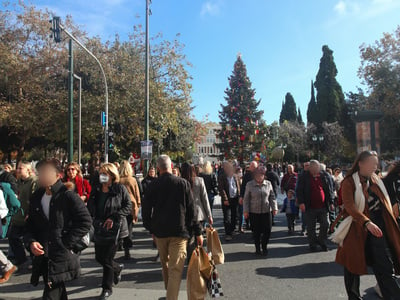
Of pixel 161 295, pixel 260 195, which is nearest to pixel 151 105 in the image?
pixel 260 195

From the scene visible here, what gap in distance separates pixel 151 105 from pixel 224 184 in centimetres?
1343

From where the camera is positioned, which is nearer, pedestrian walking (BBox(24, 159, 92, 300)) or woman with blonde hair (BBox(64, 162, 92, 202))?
pedestrian walking (BBox(24, 159, 92, 300))

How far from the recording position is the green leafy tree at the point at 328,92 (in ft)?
163

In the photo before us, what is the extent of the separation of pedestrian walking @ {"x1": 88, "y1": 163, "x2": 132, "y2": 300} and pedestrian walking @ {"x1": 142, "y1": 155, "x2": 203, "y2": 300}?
1.87 ft

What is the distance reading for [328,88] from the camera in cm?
4997

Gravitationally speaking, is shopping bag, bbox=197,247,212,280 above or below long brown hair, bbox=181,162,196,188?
below

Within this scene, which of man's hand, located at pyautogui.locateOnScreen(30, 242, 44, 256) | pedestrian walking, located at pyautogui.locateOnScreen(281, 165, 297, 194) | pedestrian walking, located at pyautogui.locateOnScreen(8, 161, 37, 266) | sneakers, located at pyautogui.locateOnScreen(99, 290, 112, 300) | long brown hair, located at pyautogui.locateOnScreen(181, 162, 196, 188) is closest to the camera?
man's hand, located at pyautogui.locateOnScreen(30, 242, 44, 256)

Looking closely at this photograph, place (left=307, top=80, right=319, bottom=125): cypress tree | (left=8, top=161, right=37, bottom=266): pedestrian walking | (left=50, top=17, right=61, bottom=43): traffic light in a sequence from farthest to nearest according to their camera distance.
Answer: (left=307, top=80, right=319, bottom=125): cypress tree, (left=50, top=17, right=61, bottom=43): traffic light, (left=8, top=161, right=37, bottom=266): pedestrian walking

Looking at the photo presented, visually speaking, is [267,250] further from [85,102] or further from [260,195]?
[85,102]

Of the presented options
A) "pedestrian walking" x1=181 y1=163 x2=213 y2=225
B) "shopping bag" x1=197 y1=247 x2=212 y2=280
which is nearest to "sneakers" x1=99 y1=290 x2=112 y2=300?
"shopping bag" x1=197 y1=247 x2=212 y2=280

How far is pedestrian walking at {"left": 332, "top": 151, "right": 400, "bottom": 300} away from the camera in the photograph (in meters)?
3.45

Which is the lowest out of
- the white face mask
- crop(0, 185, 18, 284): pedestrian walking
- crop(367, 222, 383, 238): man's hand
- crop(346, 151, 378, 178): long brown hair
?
crop(0, 185, 18, 284): pedestrian walking

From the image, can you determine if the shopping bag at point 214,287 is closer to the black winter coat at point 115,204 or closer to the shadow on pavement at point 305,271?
the black winter coat at point 115,204

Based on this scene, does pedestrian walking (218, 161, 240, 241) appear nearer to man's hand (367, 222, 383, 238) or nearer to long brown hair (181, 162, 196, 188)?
long brown hair (181, 162, 196, 188)
